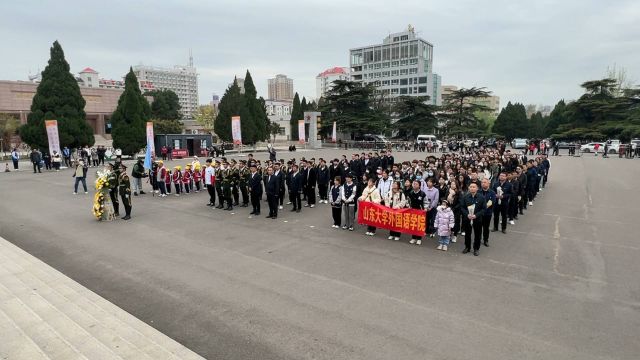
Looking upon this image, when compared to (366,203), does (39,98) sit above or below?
above

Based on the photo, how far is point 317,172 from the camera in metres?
15.4

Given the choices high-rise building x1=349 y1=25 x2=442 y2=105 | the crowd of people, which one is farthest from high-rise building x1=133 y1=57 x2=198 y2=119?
the crowd of people

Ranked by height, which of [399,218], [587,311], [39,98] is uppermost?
[39,98]

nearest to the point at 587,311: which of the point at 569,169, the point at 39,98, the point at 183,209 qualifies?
the point at 183,209

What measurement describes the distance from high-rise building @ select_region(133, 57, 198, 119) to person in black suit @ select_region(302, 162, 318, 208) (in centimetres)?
17097

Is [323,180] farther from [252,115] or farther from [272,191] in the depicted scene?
[252,115]

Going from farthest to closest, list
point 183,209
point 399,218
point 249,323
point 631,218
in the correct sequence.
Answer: point 183,209
point 631,218
point 399,218
point 249,323

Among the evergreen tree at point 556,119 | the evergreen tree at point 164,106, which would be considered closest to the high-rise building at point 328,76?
the evergreen tree at point 164,106

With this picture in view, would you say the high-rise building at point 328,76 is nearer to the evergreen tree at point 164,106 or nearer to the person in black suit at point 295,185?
the evergreen tree at point 164,106

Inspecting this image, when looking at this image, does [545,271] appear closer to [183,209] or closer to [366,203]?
[366,203]

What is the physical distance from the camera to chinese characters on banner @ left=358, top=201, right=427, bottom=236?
970 cm

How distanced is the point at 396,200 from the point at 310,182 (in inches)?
211

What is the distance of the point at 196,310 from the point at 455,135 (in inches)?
2209

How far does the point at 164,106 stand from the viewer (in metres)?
84.8
